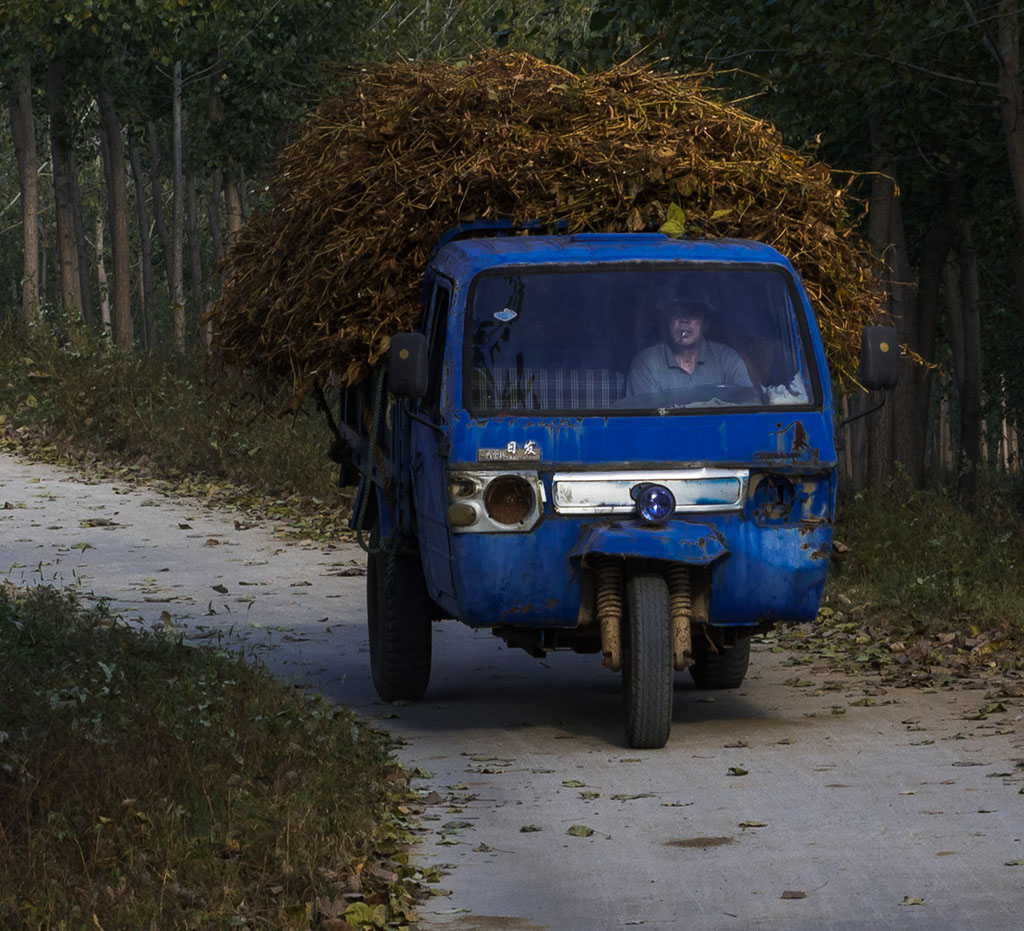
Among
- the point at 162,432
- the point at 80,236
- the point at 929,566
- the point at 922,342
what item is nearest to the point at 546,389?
the point at 929,566

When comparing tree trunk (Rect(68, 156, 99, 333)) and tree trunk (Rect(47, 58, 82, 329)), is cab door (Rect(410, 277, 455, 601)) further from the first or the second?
tree trunk (Rect(68, 156, 99, 333))

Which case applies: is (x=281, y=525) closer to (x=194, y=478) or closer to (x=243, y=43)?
(x=194, y=478)

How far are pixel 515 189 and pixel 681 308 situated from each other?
4.04 feet

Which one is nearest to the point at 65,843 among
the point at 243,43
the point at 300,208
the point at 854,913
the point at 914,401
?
the point at 854,913

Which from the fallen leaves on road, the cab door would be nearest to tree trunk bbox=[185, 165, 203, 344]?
the cab door

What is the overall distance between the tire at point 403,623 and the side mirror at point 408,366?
143cm

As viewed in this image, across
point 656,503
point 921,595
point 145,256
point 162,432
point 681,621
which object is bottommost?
point 921,595

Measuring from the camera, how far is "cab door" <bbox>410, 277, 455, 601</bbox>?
8586 millimetres

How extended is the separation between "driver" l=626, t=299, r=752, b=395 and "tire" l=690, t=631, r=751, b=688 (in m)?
1.89

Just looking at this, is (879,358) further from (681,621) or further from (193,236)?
(193,236)

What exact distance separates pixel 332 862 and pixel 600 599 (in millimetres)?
2551

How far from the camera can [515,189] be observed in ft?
30.8

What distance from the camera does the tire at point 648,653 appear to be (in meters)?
8.17

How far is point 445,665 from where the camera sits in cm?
1144
